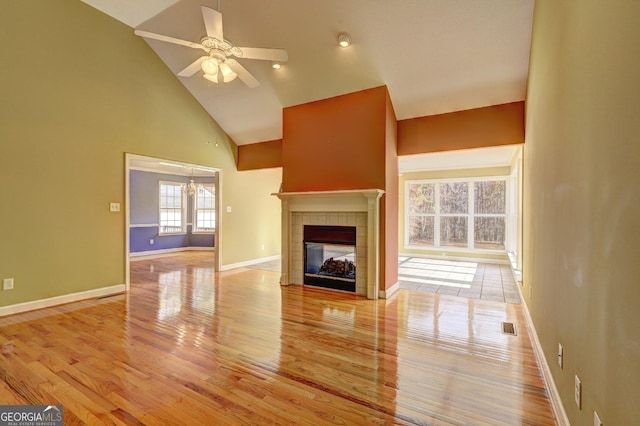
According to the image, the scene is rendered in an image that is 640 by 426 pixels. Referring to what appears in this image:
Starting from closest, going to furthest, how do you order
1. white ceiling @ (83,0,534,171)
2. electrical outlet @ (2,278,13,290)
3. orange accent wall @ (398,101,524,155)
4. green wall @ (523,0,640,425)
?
green wall @ (523,0,640,425) → white ceiling @ (83,0,534,171) → electrical outlet @ (2,278,13,290) → orange accent wall @ (398,101,524,155)

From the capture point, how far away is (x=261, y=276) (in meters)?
5.79

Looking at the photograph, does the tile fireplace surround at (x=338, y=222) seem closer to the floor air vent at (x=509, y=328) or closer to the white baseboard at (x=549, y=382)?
the floor air vent at (x=509, y=328)

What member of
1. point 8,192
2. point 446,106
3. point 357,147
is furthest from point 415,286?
point 8,192

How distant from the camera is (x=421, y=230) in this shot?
Result: 839cm

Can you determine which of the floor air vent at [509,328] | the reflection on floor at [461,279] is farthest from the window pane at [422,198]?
the floor air vent at [509,328]

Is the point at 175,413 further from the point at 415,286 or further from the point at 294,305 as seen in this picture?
the point at 415,286

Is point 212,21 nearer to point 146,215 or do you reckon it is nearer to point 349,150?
point 349,150

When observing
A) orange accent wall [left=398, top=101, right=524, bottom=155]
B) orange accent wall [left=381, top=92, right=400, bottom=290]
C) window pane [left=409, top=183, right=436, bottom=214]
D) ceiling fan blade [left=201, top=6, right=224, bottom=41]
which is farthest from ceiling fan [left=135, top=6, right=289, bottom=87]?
window pane [left=409, top=183, right=436, bottom=214]

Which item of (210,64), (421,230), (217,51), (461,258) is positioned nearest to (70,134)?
(210,64)

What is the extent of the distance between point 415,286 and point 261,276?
2878mm

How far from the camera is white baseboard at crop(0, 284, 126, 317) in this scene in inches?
142

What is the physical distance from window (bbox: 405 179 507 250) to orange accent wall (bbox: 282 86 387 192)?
4.35 m

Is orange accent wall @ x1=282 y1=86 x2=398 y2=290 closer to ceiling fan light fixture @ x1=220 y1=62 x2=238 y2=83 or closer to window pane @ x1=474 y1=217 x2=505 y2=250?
ceiling fan light fixture @ x1=220 y1=62 x2=238 y2=83

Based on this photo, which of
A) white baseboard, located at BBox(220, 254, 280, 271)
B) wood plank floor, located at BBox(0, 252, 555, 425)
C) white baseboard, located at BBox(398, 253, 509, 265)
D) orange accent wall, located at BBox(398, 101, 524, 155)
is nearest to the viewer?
wood plank floor, located at BBox(0, 252, 555, 425)
